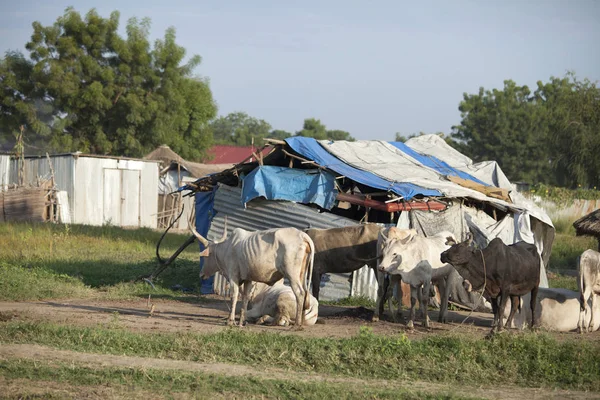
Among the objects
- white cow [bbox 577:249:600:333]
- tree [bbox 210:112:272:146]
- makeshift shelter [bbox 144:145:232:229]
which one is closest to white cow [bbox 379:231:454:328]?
white cow [bbox 577:249:600:333]

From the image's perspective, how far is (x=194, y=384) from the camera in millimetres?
8094

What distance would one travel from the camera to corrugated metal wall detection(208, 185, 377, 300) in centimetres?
1554

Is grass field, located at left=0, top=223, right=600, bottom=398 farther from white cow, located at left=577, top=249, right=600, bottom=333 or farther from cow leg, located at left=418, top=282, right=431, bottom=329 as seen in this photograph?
white cow, located at left=577, top=249, right=600, bottom=333

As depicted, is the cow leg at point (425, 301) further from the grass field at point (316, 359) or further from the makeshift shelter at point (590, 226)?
the makeshift shelter at point (590, 226)

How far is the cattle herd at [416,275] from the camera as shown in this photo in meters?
11.3

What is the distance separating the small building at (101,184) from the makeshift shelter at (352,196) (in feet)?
44.5

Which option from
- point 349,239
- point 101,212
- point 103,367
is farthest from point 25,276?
point 101,212

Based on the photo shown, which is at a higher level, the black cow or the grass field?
the black cow

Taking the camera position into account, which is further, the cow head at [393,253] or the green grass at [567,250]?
the green grass at [567,250]

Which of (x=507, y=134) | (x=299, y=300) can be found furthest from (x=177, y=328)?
(x=507, y=134)

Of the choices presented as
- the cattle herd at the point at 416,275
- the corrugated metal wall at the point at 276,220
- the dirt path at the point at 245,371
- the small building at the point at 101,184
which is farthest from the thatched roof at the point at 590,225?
the small building at the point at 101,184

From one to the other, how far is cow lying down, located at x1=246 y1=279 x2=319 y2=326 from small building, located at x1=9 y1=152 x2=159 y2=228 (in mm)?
18214

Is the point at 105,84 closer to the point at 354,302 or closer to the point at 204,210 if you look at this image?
the point at 204,210

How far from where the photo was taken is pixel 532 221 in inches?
717
